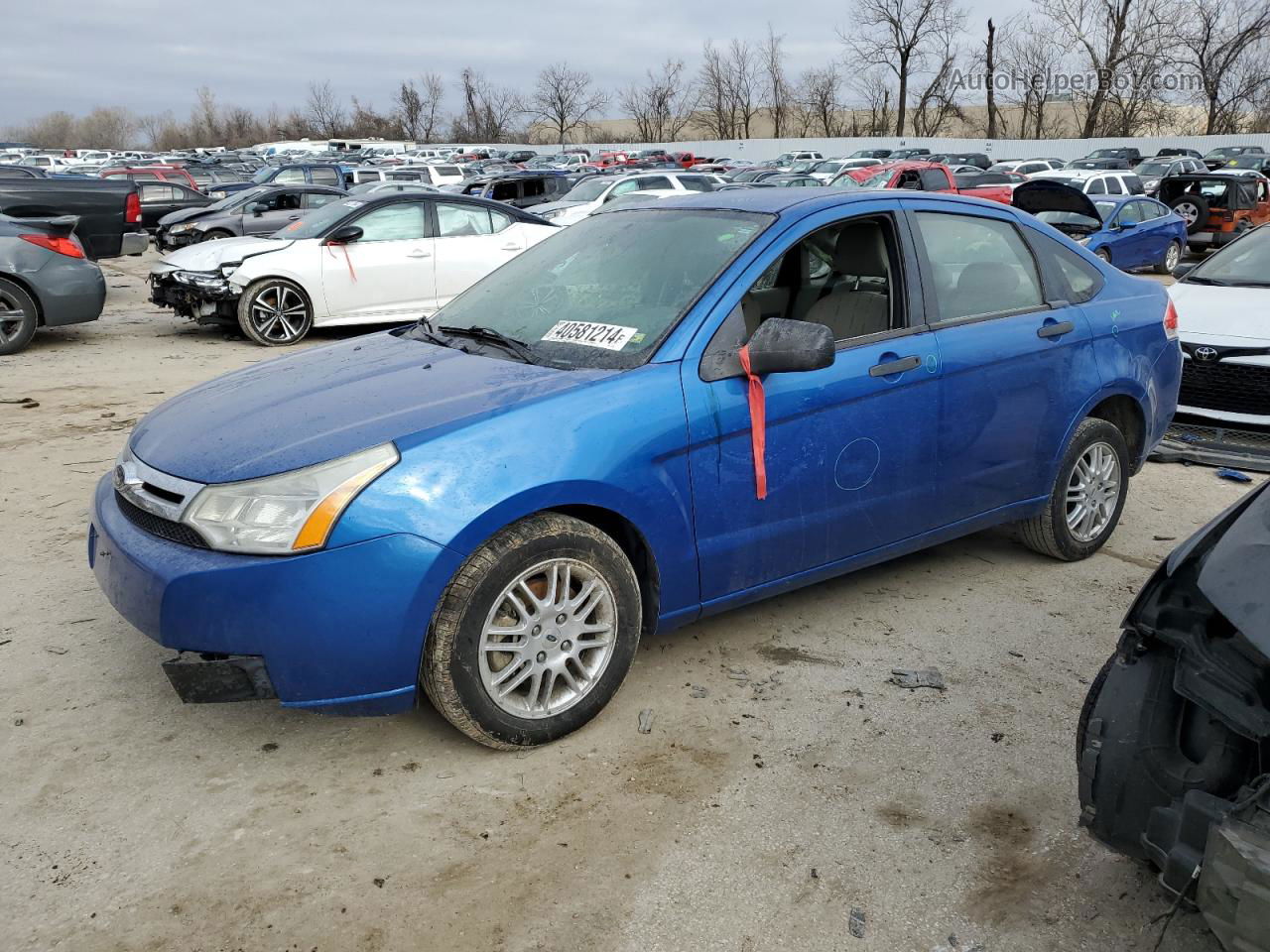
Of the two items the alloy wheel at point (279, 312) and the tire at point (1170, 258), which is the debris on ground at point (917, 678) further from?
the tire at point (1170, 258)

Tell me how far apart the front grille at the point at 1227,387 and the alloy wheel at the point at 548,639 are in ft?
15.9

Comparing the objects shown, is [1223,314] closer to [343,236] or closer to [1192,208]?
[343,236]

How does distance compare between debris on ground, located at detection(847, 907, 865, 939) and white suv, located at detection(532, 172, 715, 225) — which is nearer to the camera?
debris on ground, located at detection(847, 907, 865, 939)

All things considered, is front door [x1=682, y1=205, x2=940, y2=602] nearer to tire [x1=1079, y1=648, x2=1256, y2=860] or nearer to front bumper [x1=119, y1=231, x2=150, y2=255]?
tire [x1=1079, y1=648, x2=1256, y2=860]

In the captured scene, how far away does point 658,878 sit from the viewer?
271 centimetres

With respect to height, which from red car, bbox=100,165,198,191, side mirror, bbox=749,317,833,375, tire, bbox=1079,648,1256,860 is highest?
red car, bbox=100,165,198,191

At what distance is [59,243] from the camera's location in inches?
406

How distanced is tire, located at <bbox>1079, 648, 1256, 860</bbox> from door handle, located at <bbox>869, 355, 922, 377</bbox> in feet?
5.53

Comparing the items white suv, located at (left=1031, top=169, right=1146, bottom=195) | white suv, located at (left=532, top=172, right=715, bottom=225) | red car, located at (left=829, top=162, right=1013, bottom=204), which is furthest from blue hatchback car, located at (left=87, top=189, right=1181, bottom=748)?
white suv, located at (left=1031, top=169, right=1146, bottom=195)

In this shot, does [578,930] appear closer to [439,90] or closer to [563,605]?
[563,605]

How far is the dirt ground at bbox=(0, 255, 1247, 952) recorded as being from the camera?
2.55 m

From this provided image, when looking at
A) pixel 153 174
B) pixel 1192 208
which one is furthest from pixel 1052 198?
pixel 153 174

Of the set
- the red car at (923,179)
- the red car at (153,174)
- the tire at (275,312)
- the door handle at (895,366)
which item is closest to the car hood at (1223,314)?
the door handle at (895,366)

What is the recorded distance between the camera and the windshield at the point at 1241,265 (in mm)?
7566
